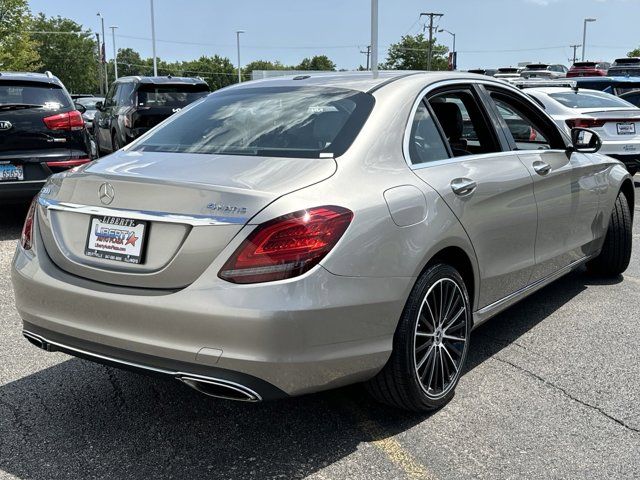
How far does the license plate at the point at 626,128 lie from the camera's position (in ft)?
33.1

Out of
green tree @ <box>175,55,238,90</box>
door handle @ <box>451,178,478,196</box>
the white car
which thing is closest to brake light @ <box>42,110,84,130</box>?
door handle @ <box>451,178,478,196</box>

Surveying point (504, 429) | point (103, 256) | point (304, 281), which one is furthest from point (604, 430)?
point (103, 256)

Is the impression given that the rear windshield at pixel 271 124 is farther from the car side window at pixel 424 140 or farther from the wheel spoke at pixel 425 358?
the wheel spoke at pixel 425 358

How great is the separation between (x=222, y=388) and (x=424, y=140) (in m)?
1.61

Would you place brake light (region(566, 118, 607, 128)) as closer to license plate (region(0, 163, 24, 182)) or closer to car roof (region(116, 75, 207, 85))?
car roof (region(116, 75, 207, 85))

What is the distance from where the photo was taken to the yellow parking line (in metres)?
2.76

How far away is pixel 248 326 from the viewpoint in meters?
2.46

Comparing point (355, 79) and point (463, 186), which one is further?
point (355, 79)

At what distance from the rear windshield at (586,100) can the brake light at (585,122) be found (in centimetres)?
49

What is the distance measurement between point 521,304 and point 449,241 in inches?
85.0

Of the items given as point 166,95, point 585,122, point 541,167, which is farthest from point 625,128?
point 166,95

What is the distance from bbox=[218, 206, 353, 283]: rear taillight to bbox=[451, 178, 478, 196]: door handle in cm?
104

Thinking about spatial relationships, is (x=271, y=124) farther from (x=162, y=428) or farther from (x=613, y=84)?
(x=613, y=84)

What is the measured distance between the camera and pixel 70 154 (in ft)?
24.1
